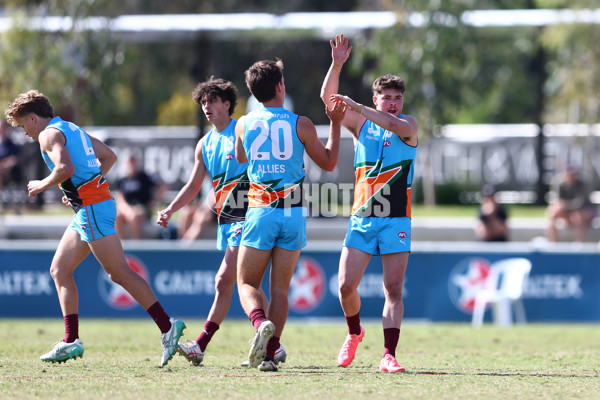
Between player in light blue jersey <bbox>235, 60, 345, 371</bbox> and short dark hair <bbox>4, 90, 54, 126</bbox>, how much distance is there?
5.58 feet

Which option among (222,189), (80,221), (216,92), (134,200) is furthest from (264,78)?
(134,200)

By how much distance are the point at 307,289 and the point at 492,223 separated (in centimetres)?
385

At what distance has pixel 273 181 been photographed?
24.0ft

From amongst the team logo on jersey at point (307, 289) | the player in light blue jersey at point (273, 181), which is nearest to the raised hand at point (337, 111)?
the player in light blue jersey at point (273, 181)

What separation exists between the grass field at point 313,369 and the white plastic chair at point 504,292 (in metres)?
1.97

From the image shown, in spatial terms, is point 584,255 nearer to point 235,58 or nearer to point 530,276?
point 530,276

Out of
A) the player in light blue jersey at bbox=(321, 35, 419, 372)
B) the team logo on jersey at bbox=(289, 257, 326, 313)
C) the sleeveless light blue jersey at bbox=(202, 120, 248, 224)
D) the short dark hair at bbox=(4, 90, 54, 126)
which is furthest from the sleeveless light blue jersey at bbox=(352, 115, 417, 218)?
the team logo on jersey at bbox=(289, 257, 326, 313)

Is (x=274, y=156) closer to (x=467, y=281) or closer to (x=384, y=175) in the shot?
(x=384, y=175)

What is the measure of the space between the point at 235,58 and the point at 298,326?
25211 millimetres

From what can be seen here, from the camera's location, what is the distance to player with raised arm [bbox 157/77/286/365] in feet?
25.6

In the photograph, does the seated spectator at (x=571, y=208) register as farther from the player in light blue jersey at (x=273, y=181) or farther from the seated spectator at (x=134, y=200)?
the player in light blue jersey at (x=273, y=181)

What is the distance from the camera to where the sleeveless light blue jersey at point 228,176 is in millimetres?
7836

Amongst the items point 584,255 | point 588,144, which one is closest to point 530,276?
point 584,255

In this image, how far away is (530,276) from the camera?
1412 cm
